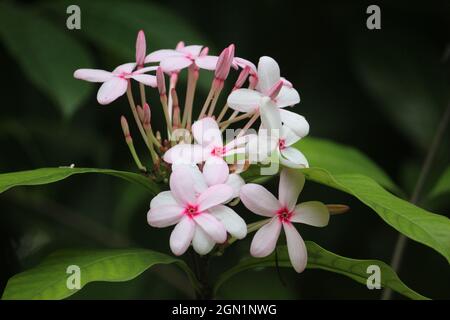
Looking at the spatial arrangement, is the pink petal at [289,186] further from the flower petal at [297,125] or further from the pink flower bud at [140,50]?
the pink flower bud at [140,50]

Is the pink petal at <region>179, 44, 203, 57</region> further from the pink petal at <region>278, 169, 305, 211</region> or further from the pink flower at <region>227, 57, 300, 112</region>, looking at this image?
the pink petal at <region>278, 169, 305, 211</region>

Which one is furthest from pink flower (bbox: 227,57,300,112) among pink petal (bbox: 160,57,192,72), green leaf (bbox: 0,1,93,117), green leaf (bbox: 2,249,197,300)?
green leaf (bbox: 0,1,93,117)

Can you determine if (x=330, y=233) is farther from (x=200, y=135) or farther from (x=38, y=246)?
(x=200, y=135)

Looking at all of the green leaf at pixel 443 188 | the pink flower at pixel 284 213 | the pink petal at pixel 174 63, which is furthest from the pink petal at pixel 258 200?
the green leaf at pixel 443 188

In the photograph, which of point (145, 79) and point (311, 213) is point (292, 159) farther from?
point (145, 79)

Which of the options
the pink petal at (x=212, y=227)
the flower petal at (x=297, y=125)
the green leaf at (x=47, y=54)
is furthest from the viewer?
the green leaf at (x=47, y=54)

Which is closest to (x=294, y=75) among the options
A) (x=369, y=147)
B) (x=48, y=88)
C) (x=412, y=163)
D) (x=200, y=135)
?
(x=369, y=147)
